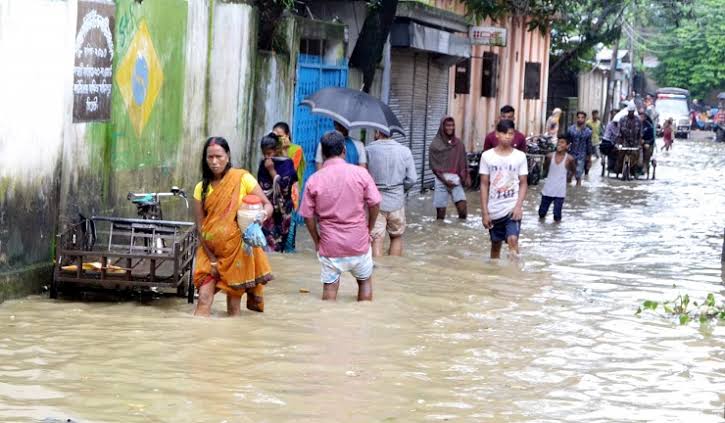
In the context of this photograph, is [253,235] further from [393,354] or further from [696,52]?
→ [696,52]

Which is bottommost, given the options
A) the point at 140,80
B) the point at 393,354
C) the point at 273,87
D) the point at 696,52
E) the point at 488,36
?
the point at 393,354

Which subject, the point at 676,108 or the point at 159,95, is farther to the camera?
the point at 676,108

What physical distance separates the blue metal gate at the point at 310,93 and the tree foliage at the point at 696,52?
46675mm

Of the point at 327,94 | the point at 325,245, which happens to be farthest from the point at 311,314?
the point at 327,94

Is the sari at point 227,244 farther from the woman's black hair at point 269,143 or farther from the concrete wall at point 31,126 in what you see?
the woman's black hair at point 269,143

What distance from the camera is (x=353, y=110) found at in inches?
501

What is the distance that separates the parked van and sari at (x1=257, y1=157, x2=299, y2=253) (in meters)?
42.9

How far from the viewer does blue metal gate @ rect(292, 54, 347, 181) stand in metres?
15.1

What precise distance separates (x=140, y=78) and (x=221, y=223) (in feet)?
9.72

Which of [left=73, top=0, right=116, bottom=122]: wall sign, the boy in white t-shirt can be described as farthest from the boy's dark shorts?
[left=73, top=0, right=116, bottom=122]: wall sign

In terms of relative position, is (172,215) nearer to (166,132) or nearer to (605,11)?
(166,132)

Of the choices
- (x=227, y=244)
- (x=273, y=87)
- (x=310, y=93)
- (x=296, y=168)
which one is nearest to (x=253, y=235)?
(x=227, y=244)

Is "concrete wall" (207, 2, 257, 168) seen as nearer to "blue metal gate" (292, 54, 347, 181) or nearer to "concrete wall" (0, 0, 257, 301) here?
"concrete wall" (0, 0, 257, 301)

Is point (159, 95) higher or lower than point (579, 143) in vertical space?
higher
